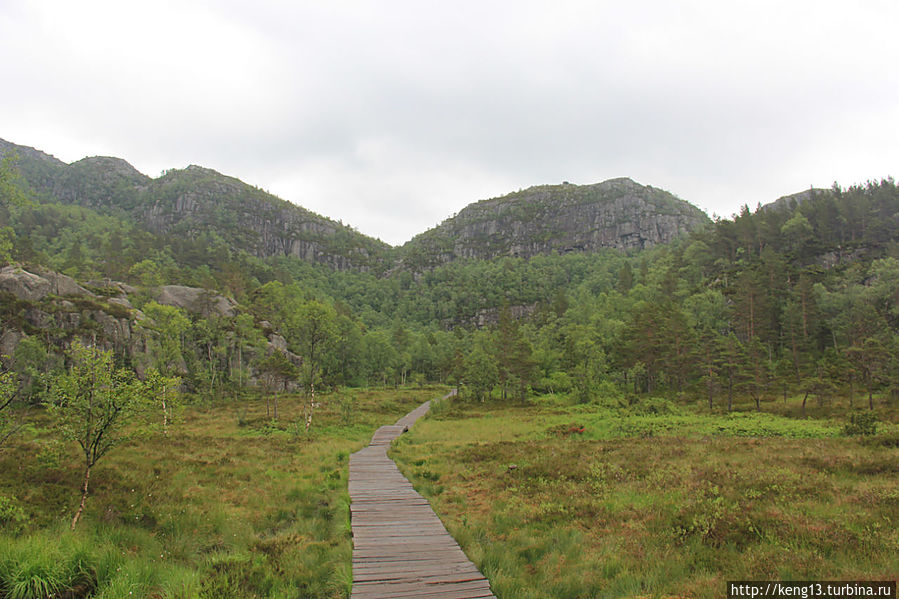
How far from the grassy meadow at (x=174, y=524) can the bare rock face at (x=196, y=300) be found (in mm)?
60593

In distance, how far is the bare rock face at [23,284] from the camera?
5012cm

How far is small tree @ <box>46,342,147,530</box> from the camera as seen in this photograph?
1036cm

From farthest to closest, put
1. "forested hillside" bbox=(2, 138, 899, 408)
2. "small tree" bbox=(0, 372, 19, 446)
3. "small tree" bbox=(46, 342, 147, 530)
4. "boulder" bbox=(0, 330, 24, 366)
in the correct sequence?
"forested hillside" bbox=(2, 138, 899, 408)
"boulder" bbox=(0, 330, 24, 366)
"small tree" bbox=(46, 342, 147, 530)
"small tree" bbox=(0, 372, 19, 446)

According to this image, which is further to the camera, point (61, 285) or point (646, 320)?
point (646, 320)

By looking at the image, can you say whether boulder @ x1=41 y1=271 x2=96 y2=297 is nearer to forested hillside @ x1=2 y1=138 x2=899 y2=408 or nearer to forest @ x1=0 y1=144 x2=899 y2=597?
forest @ x1=0 y1=144 x2=899 y2=597

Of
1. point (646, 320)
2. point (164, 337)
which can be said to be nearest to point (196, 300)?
point (164, 337)

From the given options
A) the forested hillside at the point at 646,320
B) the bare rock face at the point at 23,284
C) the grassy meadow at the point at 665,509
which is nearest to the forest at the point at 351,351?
the forested hillside at the point at 646,320

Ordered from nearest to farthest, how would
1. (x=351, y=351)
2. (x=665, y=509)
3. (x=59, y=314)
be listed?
(x=665, y=509)
(x=59, y=314)
(x=351, y=351)

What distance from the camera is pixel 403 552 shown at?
9352 mm

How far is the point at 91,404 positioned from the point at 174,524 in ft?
13.3

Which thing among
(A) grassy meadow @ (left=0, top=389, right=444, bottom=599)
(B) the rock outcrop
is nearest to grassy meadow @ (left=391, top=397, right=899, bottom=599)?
(A) grassy meadow @ (left=0, top=389, right=444, bottom=599)

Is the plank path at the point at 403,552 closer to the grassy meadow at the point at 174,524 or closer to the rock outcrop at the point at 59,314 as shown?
the grassy meadow at the point at 174,524

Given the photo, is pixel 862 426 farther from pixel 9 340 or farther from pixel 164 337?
pixel 9 340

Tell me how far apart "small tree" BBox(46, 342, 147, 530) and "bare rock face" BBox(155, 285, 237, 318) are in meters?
71.4
